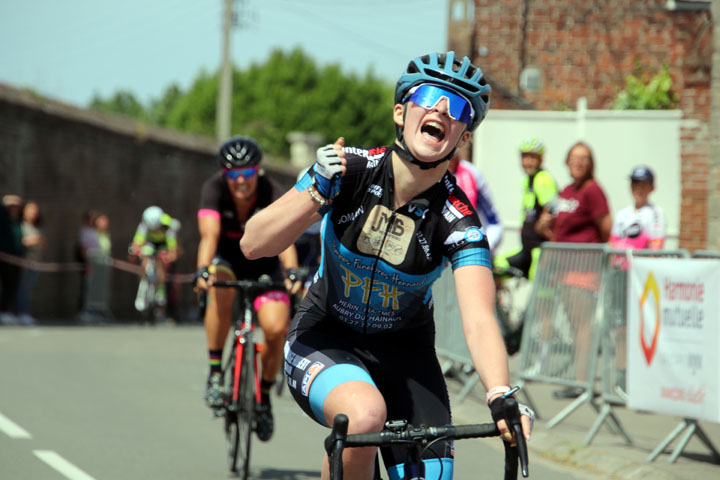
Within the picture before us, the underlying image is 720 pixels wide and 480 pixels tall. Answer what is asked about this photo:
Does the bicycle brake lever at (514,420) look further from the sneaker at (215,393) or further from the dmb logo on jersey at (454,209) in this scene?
the sneaker at (215,393)

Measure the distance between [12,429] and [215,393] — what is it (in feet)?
6.69

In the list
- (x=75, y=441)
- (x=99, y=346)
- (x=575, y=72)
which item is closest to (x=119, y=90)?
(x=575, y=72)

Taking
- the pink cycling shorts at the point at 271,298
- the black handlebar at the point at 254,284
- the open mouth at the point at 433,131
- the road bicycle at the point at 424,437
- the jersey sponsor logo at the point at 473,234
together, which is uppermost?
the open mouth at the point at 433,131

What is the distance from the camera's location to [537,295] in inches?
391

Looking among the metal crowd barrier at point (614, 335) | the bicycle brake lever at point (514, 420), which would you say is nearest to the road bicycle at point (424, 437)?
the bicycle brake lever at point (514, 420)

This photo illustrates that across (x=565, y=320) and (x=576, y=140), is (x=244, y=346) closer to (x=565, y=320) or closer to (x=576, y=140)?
(x=565, y=320)

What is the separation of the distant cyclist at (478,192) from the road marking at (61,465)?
4354 millimetres

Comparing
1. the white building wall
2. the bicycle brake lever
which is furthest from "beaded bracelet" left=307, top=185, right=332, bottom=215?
the white building wall

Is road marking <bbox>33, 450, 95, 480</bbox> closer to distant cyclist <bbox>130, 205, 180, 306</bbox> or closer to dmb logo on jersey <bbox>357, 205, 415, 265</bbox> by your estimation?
dmb logo on jersey <bbox>357, 205, 415, 265</bbox>

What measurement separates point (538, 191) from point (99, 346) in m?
7.60

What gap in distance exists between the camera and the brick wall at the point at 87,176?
22484 millimetres

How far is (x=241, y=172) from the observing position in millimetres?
7727

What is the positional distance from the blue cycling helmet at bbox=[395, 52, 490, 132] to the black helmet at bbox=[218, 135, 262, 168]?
358 centimetres

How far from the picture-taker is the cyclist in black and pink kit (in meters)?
3.90
